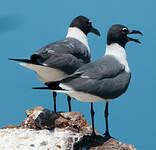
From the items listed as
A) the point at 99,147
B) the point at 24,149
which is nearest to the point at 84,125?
the point at 99,147

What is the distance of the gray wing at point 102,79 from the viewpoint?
5312 mm

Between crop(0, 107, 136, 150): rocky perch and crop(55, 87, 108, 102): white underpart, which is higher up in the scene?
crop(55, 87, 108, 102): white underpart

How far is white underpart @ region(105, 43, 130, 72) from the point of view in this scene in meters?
5.96

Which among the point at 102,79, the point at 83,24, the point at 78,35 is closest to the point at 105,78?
the point at 102,79

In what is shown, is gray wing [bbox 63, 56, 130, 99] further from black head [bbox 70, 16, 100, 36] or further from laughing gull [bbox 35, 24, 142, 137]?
black head [bbox 70, 16, 100, 36]

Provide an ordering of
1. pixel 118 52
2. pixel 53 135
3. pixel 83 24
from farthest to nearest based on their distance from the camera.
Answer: pixel 83 24 < pixel 118 52 < pixel 53 135

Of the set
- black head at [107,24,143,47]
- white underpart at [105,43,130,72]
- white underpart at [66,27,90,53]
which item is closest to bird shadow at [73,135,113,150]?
white underpart at [105,43,130,72]

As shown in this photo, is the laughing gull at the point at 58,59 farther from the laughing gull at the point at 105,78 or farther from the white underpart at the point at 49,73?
the laughing gull at the point at 105,78

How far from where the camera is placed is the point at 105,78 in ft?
18.1

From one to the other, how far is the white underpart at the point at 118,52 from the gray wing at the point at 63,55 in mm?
624

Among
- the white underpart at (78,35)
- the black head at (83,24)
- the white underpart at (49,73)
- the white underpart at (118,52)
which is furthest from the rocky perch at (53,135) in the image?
the black head at (83,24)

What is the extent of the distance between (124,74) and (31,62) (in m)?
1.17

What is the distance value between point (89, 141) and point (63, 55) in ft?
4.21

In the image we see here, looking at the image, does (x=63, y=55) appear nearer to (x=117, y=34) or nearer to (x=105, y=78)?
(x=117, y=34)
